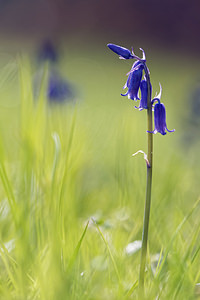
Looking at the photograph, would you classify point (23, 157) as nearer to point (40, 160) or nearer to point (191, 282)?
point (40, 160)

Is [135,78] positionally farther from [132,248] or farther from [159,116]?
[132,248]

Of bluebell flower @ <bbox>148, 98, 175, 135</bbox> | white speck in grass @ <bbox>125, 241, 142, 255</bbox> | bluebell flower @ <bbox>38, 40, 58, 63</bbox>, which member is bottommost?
white speck in grass @ <bbox>125, 241, 142, 255</bbox>

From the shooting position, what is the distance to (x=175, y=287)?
1.20 metres

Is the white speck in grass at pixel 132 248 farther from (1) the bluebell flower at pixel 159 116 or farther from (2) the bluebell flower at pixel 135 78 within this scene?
(2) the bluebell flower at pixel 135 78

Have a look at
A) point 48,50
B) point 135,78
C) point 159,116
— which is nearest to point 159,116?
point 159,116

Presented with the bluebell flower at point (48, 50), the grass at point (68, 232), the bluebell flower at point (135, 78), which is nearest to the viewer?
the grass at point (68, 232)

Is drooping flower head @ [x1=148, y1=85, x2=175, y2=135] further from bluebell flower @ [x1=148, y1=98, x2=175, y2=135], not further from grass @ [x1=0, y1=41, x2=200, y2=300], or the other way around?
grass @ [x1=0, y1=41, x2=200, y2=300]

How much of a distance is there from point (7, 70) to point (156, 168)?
2.29 metres

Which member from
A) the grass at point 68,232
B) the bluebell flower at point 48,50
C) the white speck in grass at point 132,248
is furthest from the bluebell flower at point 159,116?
the bluebell flower at point 48,50

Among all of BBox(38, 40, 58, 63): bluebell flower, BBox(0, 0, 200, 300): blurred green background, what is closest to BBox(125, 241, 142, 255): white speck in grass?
BBox(0, 0, 200, 300): blurred green background

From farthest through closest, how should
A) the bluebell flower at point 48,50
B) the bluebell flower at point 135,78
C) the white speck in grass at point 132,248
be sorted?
1. the bluebell flower at point 48,50
2. the white speck in grass at point 132,248
3. the bluebell flower at point 135,78

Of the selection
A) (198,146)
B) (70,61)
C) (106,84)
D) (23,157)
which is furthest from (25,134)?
(70,61)

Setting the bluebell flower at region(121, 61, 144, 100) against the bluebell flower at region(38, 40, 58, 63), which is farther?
the bluebell flower at region(38, 40, 58, 63)

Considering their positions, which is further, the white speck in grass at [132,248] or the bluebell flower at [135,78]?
the white speck in grass at [132,248]
